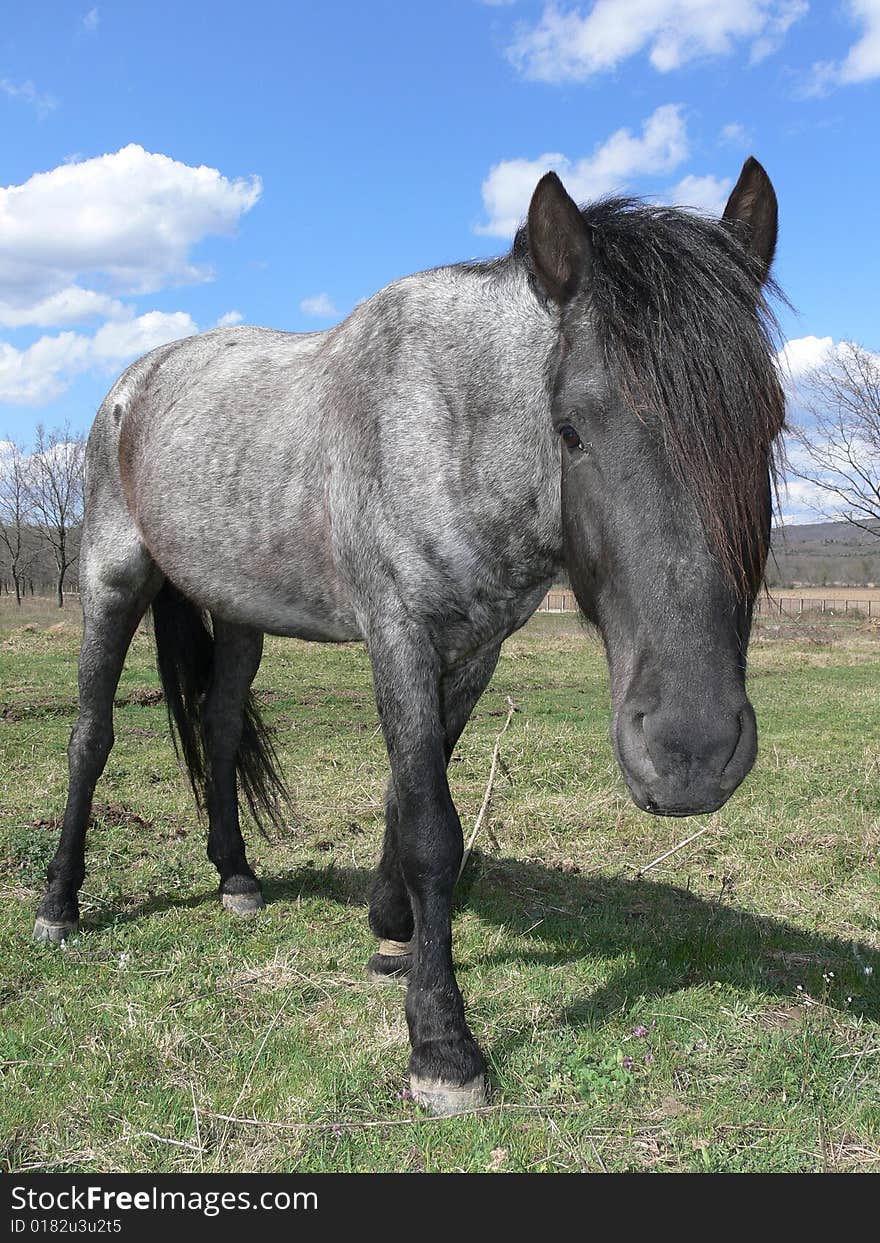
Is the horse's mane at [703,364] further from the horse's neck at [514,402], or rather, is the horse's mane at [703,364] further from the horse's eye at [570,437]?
the horse's neck at [514,402]

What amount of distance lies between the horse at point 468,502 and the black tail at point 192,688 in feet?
1.05

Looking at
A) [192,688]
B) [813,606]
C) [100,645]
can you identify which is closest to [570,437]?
[100,645]

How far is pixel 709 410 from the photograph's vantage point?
2328 mm

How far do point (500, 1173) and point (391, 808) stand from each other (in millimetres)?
1534

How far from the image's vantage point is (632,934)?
13.5 ft

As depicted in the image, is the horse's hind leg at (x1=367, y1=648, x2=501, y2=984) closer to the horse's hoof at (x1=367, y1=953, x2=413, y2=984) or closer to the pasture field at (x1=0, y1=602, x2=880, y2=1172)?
the horse's hoof at (x1=367, y1=953, x2=413, y2=984)

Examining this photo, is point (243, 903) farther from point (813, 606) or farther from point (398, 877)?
point (813, 606)

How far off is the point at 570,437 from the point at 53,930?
3.37 m

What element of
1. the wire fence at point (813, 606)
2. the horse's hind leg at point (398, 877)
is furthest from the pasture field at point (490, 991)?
the wire fence at point (813, 606)

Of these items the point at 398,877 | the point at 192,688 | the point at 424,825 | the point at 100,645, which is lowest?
the point at 398,877

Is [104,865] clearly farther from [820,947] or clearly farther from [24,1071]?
[820,947]

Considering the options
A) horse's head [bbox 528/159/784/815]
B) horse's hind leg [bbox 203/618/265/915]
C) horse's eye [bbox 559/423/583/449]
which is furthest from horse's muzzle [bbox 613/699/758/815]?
horse's hind leg [bbox 203/618/265/915]

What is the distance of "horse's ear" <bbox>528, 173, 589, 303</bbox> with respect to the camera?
247 centimetres

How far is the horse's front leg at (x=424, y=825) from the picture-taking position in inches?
115
